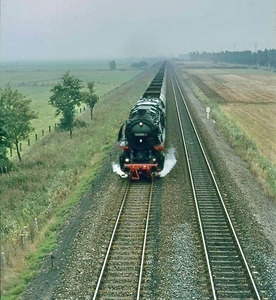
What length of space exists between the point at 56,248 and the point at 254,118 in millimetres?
38818

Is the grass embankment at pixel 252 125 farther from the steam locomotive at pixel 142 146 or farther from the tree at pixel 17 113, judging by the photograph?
the tree at pixel 17 113

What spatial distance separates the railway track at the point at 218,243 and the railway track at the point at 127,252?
2.40 metres

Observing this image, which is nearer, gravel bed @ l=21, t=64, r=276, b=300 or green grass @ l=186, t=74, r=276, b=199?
gravel bed @ l=21, t=64, r=276, b=300

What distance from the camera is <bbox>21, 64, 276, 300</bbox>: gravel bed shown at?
12070 millimetres

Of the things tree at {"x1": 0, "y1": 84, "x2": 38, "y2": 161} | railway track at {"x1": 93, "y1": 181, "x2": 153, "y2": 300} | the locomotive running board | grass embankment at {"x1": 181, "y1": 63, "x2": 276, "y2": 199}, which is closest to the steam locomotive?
the locomotive running board

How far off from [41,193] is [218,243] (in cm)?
1127

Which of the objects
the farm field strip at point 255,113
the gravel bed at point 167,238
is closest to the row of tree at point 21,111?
the gravel bed at point 167,238

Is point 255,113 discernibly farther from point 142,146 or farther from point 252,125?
point 142,146

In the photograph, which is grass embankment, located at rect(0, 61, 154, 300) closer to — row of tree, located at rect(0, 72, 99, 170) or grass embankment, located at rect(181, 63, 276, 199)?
row of tree, located at rect(0, 72, 99, 170)

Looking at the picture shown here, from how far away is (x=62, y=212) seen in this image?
1844 centimetres

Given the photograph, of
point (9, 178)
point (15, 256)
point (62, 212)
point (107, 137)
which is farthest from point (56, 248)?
point (107, 137)

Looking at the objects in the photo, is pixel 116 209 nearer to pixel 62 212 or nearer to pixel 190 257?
pixel 62 212

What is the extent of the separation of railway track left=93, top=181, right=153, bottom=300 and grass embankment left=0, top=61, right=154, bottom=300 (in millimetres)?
2606

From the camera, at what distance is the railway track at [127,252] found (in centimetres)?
1177
